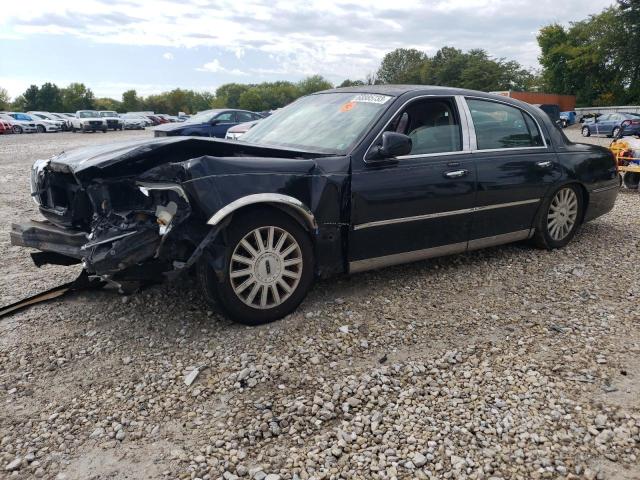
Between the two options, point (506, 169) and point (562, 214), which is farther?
point (562, 214)

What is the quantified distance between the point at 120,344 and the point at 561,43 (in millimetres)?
66838

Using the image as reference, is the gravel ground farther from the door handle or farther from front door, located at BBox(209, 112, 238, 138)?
front door, located at BBox(209, 112, 238, 138)

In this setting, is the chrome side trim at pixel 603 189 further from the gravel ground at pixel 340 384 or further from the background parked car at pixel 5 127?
the background parked car at pixel 5 127

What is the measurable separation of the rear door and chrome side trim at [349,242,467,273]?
0.22 metres

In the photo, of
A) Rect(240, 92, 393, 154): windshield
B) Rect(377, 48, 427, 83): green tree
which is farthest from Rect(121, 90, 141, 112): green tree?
Rect(240, 92, 393, 154): windshield

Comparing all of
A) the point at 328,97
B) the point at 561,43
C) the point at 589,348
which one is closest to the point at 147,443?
the point at 589,348

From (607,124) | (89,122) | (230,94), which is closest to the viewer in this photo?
(607,124)

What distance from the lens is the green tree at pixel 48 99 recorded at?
71562 mm

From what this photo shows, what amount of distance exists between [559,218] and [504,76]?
75412mm

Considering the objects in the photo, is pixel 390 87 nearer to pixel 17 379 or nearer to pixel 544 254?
pixel 544 254

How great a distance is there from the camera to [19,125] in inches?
1474

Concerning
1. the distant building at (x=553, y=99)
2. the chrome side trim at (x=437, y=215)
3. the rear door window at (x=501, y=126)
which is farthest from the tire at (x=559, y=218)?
the distant building at (x=553, y=99)

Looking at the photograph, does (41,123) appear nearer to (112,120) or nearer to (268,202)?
(112,120)

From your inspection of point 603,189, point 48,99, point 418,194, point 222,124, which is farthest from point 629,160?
point 48,99
